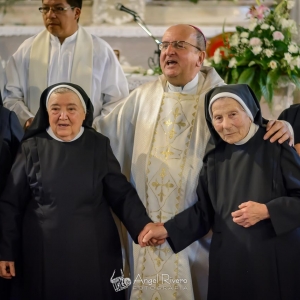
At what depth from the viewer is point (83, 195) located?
Answer: 13.2ft

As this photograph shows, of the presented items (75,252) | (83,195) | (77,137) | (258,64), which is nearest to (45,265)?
(75,252)

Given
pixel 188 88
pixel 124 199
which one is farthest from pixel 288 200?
pixel 188 88

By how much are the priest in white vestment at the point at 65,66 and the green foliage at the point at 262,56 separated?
1.28m

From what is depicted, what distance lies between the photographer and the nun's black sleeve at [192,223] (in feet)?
13.4

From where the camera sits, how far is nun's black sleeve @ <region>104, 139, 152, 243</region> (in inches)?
163

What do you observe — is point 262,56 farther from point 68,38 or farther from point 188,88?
point 68,38

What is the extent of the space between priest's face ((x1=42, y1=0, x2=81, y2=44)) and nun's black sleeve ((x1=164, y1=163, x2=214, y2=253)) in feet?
6.11

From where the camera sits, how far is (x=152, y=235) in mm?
4059

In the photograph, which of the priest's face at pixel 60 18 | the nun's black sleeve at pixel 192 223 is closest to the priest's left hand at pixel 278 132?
the nun's black sleeve at pixel 192 223

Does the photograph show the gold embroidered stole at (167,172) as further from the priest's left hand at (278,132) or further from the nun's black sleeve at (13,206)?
the nun's black sleeve at (13,206)

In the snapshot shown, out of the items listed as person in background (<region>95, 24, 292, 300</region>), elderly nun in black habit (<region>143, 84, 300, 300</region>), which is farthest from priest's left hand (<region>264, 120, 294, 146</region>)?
person in background (<region>95, 24, 292, 300</region>)

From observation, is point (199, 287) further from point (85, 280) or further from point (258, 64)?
point (258, 64)

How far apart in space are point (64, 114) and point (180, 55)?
3.17ft

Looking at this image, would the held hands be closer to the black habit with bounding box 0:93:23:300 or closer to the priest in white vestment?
the black habit with bounding box 0:93:23:300
